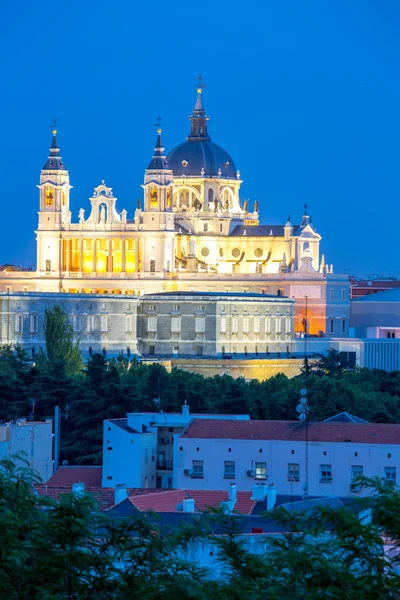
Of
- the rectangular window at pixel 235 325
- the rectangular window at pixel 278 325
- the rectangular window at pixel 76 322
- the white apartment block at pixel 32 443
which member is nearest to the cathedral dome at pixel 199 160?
the rectangular window at pixel 278 325

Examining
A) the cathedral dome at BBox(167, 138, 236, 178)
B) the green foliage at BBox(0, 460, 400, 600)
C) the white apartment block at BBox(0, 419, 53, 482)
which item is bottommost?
the green foliage at BBox(0, 460, 400, 600)

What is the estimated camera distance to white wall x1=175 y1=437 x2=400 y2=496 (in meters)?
59.1

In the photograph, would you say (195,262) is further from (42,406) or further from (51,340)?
(42,406)

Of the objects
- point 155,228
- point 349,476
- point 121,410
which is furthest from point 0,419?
point 155,228

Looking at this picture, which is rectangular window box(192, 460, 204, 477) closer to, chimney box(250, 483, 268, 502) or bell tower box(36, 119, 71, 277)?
chimney box(250, 483, 268, 502)

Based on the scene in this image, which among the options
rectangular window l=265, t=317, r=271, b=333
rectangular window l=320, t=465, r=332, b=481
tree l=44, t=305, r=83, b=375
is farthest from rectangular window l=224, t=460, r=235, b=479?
rectangular window l=265, t=317, r=271, b=333

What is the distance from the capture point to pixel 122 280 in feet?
458

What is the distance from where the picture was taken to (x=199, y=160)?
152 metres

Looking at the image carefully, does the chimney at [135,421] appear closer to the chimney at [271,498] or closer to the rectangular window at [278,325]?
the chimney at [271,498]

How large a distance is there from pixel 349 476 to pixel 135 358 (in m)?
54.3

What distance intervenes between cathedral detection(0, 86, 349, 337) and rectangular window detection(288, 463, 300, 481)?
77832mm

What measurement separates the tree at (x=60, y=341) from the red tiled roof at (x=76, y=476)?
3850 cm

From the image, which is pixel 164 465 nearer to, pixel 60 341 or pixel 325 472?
pixel 325 472

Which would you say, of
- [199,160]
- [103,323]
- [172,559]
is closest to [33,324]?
[103,323]
